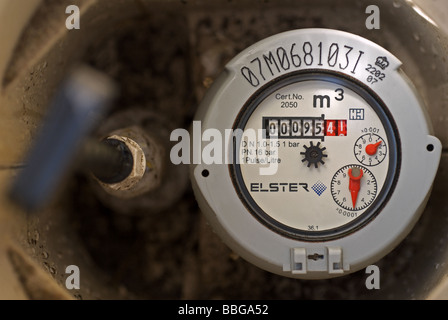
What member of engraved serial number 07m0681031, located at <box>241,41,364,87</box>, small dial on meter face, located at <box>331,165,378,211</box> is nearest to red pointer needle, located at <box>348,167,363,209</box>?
small dial on meter face, located at <box>331,165,378,211</box>

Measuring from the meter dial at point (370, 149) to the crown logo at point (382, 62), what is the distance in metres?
0.10

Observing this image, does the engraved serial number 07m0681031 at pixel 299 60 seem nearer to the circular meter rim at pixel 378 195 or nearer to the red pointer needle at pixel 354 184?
the circular meter rim at pixel 378 195

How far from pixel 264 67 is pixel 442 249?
397 mm

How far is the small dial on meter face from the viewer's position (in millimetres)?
732

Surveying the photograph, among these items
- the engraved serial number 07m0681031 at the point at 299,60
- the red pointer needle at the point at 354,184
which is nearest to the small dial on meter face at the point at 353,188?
the red pointer needle at the point at 354,184

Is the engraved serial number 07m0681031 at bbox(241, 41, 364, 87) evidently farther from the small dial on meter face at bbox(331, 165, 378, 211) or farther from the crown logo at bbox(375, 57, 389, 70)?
the small dial on meter face at bbox(331, 165, 378, 211)

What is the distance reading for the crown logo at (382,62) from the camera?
727 mm

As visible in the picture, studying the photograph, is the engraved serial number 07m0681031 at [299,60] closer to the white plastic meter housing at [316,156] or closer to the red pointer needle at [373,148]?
the white plastic meter housing at [316,156]

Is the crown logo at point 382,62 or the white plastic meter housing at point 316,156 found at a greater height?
the crown logo at point 382,62

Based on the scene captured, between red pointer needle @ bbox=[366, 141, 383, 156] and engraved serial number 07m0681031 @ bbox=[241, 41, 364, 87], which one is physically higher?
engraved serial number 07m0681031 @ bbox=[241, 41, 364, 87]

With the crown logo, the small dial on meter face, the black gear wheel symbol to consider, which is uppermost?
the crown logo

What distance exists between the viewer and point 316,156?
2.41ft

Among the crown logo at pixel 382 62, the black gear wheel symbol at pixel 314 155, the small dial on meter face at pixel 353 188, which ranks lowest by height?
the small dial on meter face at pixel 353 188
